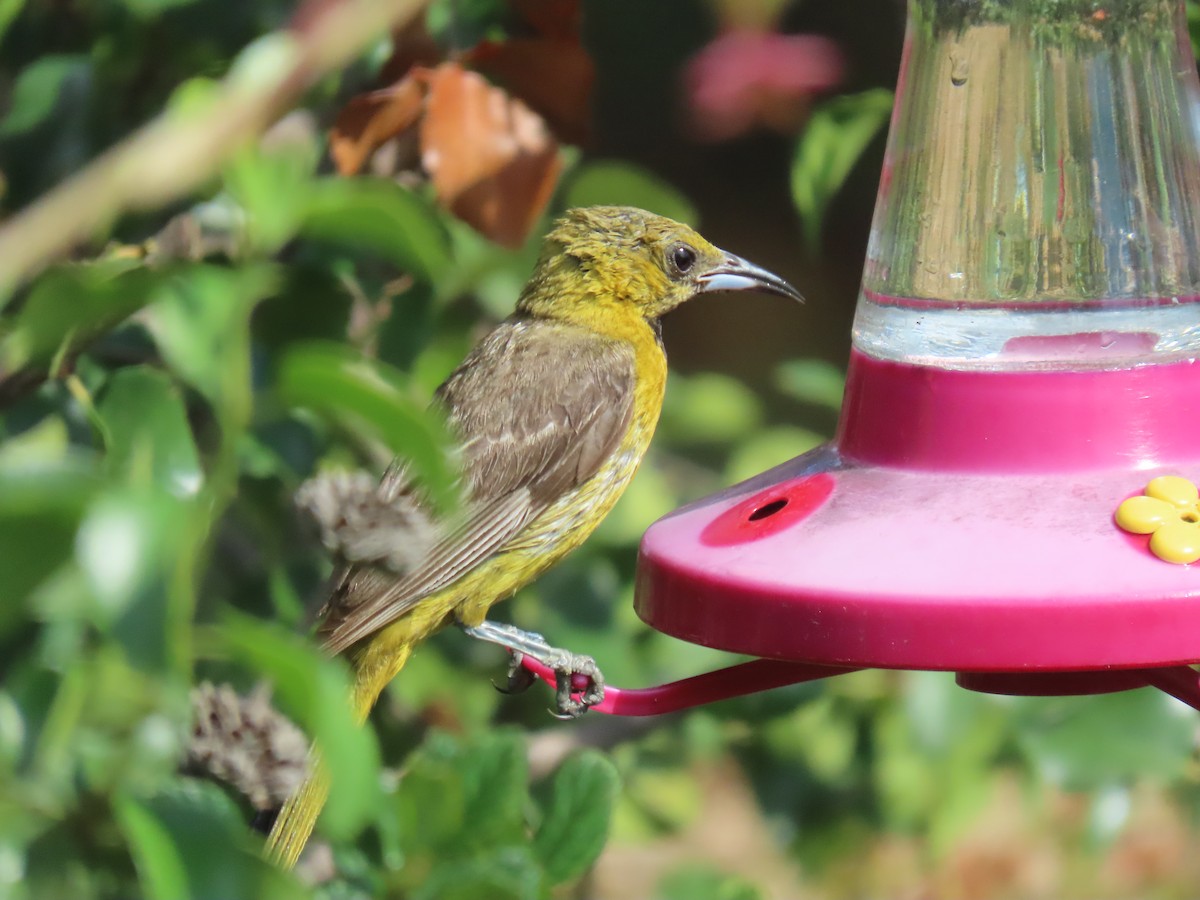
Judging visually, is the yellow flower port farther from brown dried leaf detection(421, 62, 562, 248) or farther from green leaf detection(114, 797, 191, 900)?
brown dried leaf detection(421, 62, 562, 248)

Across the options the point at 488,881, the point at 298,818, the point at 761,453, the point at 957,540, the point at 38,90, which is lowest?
the point at 298,818

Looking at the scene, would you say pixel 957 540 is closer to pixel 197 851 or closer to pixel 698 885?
pixel 197 851

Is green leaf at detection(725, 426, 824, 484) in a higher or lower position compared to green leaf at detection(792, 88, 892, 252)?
lower

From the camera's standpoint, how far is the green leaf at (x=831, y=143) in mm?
3125

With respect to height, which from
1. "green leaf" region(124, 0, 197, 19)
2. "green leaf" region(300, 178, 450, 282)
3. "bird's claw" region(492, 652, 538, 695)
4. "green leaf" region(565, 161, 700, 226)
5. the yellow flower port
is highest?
"green leaf" region(124, 0, 197, 19)

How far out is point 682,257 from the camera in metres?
3.64

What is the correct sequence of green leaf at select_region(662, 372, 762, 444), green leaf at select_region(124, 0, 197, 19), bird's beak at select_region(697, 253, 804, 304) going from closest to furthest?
green leaf at select_region(124, 0, 197, 19), bird's beak at select_region(697, 253, 804, 304), green leaf at select_region(662, 372, 762, 444)

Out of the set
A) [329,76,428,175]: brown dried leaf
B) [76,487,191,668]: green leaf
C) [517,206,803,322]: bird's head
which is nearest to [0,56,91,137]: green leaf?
[329,76,428,175]: brown dried leaf

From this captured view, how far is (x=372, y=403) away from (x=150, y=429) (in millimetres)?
782

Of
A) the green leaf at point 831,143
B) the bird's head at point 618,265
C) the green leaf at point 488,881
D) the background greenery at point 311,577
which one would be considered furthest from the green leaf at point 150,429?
the bird's head at point 618,265

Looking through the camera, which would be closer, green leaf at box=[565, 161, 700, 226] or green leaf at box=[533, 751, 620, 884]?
green leaf at box=[533, 751, 620, 884]

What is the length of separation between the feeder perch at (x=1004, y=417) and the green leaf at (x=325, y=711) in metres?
0.76

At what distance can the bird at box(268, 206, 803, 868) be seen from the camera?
3061mm

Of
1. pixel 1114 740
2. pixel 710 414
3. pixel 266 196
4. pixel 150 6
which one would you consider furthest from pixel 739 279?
pixel 266 196
